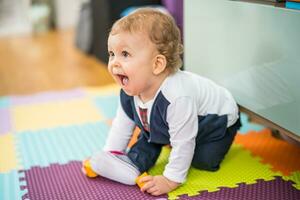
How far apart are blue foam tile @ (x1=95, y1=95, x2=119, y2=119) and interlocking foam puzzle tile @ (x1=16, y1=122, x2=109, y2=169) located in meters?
0.10

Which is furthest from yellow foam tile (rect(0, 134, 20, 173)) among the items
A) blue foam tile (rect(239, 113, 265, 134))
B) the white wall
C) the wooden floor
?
the white wall

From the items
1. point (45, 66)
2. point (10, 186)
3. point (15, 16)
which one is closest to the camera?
point (10, 186)

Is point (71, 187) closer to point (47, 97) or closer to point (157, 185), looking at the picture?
point (157, 185)

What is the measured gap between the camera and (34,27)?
10.7ft

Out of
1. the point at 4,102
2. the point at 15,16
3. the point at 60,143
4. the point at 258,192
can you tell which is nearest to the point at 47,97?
the point at 4,102

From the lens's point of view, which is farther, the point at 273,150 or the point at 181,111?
the point at 273,150

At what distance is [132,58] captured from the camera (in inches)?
35.5

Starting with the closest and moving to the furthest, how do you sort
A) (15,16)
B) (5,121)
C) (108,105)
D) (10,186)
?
(10,186), (5,121), (108,105), (15,16)

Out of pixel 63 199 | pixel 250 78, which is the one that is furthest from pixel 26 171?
pixel 250 78

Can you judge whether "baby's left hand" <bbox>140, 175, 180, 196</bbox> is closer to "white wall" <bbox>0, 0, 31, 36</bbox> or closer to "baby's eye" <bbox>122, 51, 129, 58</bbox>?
"baby's eye" <bbox>122, 51, 129, 58</bbox>

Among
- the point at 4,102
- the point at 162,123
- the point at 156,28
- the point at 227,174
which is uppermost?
the point at 156,28

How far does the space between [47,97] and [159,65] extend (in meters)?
0.93

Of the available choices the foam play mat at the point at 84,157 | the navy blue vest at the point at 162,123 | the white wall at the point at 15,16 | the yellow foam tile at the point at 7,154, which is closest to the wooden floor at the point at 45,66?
the white wall at the point at 15,16

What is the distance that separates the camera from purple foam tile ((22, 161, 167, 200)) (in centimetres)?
94
